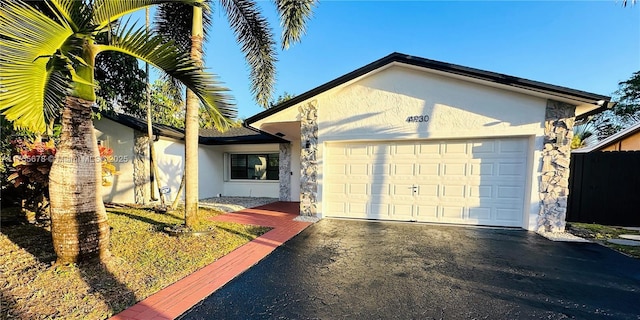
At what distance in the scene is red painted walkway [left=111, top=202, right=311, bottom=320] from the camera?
2844 millimetres

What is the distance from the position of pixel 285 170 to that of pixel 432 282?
8.86 metres

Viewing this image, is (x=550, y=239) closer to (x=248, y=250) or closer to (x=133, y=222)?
(x=248, y=250)

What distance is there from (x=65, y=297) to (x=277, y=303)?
2.52 metres

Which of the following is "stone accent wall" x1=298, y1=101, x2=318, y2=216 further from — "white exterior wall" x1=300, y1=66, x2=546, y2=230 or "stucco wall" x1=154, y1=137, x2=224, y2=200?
"stucco wall" x1=154, y1=137, x2=224, y2=200

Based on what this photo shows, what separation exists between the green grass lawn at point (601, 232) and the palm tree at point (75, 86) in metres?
8.89

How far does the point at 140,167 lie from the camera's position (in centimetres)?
1016

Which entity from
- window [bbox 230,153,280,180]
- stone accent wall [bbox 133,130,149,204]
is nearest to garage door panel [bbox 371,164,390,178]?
window [bbox 230,153,280,180]

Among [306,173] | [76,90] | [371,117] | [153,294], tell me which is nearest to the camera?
[153,294]

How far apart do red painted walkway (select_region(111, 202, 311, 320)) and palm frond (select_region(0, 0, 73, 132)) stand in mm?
2543

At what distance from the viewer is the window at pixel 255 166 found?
12625 mm

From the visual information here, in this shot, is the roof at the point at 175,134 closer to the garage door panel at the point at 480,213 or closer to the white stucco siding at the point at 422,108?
the white stucco siding at the point at 422,108

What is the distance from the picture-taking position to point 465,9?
28.0ft

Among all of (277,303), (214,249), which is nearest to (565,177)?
(277,303)

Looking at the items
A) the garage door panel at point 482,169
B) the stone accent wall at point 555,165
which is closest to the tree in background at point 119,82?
the garage door panel at point 482,169
